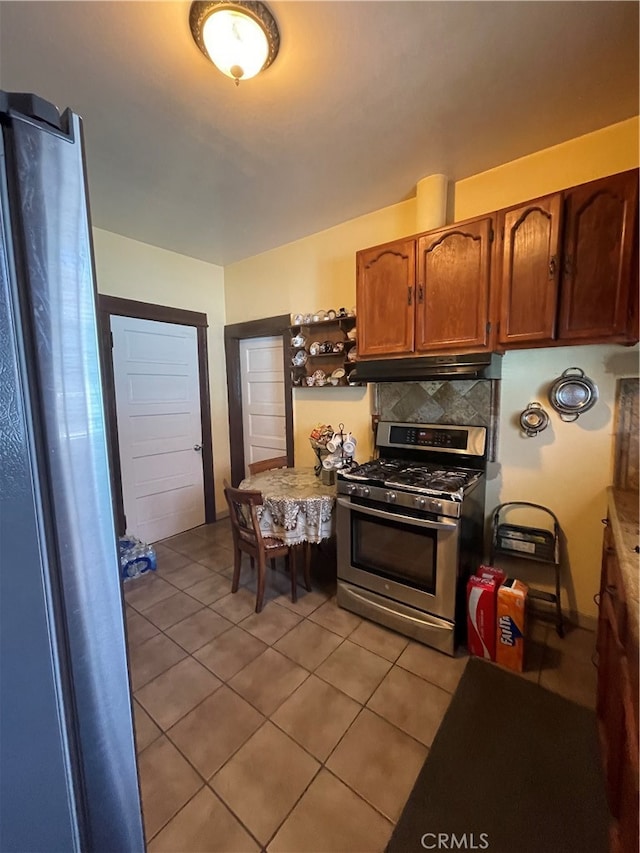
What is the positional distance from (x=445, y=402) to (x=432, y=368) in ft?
1.48

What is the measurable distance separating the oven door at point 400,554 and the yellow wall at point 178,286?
2105 millimetres

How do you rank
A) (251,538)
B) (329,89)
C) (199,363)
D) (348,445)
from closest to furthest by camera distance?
(329,89) → (251,538) → (348,445) → (199,363)

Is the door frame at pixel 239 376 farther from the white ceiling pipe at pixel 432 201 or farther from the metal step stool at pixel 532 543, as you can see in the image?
the metal step stool at pixel 532 543

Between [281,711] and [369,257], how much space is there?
103 inches

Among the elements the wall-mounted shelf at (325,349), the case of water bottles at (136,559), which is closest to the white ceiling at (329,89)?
the wall-mounted shelf at (325,349)

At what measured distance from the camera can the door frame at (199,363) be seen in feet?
9.51

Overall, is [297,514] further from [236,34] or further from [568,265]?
[236,34]

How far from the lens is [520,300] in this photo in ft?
6.02

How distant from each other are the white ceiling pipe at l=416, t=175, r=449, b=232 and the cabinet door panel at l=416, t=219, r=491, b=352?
22cm

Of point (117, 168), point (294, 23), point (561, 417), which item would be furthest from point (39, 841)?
point (117, 168)

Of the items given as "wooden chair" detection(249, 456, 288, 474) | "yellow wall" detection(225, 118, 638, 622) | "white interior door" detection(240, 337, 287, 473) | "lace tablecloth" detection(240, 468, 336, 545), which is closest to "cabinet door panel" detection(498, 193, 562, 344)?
"yellow wall" detection(225, 118, 638, 622)

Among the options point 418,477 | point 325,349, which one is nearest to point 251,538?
point 418,477

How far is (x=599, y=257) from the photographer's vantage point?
1634 millimetres

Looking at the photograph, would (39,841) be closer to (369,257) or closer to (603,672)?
(603,672)
